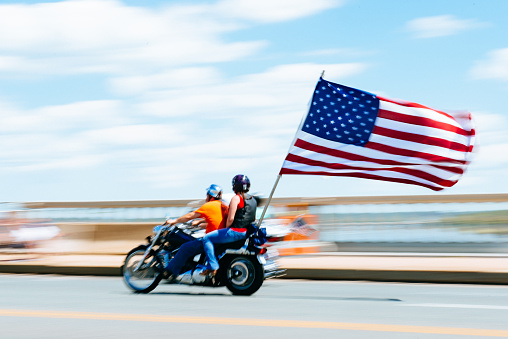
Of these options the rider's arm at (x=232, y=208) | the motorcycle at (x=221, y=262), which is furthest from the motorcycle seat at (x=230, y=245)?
the rider's arm at (x=232, y=208)

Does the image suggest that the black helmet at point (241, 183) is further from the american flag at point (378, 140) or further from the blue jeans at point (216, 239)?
the american flag at point (378, 140)

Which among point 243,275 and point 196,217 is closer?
point 196,217

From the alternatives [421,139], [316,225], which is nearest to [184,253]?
[421,139]

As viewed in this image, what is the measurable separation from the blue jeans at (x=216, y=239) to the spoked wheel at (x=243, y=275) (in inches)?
11.4

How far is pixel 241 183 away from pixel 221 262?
1182 millimetres

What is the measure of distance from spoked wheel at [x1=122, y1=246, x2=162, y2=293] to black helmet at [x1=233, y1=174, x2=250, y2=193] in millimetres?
1596

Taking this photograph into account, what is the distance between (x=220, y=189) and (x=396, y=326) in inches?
170

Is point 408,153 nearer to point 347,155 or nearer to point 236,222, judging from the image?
point 347,155

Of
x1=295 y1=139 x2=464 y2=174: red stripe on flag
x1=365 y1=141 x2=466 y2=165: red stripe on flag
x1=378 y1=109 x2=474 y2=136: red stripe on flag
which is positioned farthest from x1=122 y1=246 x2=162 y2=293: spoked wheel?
x1=378 y1=109 x2=474 y2=136: red stripe on flag

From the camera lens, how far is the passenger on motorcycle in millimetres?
12102

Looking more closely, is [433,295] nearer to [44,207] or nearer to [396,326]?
[396,326]

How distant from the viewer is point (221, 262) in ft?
40.5

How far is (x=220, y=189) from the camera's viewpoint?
12484 millimetres

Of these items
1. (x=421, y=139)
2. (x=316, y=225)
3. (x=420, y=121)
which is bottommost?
(x=316, y=225)
